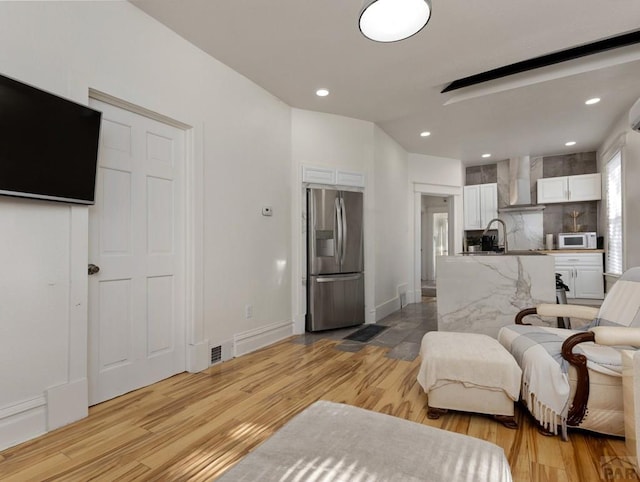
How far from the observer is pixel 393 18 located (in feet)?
5.71

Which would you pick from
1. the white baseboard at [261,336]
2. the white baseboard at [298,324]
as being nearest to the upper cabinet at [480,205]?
the white baseboard at [298,324]

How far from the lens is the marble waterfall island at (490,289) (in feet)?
10.0

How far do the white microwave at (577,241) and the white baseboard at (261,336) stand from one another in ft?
17.5

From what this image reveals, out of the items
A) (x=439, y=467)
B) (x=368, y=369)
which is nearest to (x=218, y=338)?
(x=368, y=369)

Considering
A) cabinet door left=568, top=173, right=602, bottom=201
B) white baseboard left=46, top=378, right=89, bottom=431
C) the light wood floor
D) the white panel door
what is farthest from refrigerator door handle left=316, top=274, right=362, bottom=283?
cabinet door left=568, top=173, right=602, bottom=201

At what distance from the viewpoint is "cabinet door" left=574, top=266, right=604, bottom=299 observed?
18.7ft

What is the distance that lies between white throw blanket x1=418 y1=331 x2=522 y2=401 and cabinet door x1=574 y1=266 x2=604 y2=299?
4.97 meters

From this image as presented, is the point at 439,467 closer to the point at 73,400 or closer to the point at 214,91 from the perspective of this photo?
the point at 73,400

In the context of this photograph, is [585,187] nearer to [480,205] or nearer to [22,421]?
[480,205]

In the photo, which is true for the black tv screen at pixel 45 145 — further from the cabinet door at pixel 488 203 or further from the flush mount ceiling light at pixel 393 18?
the cabinet door at pixel 488 203

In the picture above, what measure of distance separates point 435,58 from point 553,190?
15.6ft

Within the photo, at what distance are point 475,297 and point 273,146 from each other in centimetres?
271

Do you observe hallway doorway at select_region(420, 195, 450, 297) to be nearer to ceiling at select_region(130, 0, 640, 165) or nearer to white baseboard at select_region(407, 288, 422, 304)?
white baseboard at select_region(407, 288, 422, 304)

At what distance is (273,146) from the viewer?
3.85 meters
